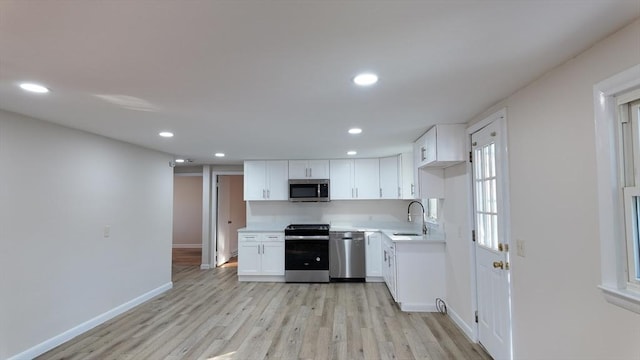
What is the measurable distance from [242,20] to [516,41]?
131 cm

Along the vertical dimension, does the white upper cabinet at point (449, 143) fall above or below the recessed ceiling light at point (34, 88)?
below

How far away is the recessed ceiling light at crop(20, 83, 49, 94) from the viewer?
211 centimetres

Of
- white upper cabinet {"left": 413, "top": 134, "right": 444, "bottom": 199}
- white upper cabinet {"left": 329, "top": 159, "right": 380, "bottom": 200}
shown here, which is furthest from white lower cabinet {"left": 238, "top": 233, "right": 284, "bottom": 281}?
white upper cabinet {"left": 413, "top": 134, "right": 444, "bottom": 199}

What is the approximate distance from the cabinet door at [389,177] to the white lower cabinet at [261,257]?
205 cm

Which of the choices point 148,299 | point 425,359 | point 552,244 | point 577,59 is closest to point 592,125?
point 577,59

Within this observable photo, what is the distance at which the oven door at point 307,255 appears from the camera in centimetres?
553

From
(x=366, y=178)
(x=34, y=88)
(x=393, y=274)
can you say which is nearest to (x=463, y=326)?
(x=393, y=274)

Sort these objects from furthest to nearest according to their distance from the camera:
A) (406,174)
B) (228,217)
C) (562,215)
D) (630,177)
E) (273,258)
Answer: (228,217) < (273,258) < (406,174) < (562,215) < (630,177)

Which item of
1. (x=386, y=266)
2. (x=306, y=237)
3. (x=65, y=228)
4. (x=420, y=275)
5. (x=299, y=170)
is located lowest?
(x=386, y=266)

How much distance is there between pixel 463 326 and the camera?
3.39 metres

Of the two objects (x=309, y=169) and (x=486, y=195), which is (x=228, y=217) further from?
(x=486, y=195)

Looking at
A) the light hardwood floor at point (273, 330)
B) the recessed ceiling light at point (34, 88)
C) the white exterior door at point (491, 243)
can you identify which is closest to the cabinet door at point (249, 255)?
the light hardwood floor at point (273, 330)

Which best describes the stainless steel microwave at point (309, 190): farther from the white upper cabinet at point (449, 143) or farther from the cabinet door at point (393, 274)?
the white upper cabinet at point (449, 143)

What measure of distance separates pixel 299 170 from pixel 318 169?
1.19 ft
